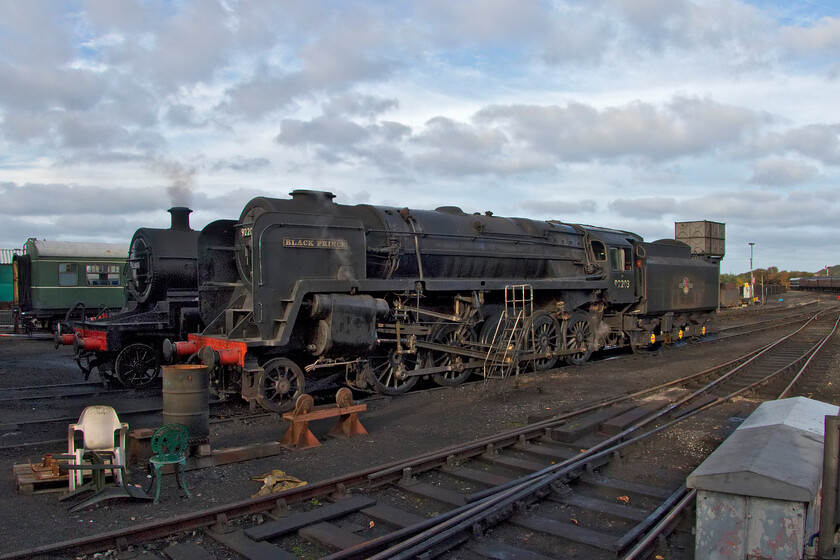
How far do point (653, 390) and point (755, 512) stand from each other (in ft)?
21.5

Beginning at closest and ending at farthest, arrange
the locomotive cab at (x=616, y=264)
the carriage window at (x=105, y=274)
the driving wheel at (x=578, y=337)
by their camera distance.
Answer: the driving wheel at (x=578, y=337)
the locomotive cab at (x=616, y=264)
the carriage window at (x=105, y=274)

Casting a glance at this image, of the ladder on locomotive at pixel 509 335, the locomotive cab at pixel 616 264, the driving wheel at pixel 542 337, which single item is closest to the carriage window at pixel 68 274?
the ladder on locomotive at pixel 509 335

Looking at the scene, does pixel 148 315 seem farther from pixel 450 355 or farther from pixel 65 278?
pixel 65 278

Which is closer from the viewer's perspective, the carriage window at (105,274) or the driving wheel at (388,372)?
the driving wheel at (388,372)

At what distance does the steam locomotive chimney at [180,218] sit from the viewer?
13.1 m

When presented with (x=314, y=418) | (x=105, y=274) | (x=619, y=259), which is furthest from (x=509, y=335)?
(x=105, y=274)

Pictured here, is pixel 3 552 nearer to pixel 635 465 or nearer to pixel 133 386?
pixel 635 465

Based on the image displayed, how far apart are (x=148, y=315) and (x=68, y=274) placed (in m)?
10.3

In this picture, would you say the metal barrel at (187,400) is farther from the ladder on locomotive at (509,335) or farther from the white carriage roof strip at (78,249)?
the white carriage roof strip at (78,249)

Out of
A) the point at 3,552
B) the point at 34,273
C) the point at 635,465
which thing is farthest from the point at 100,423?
the point at 34,273

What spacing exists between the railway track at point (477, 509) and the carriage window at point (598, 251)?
7721 mm

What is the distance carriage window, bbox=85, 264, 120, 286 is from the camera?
20328mm

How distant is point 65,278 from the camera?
19.9 m

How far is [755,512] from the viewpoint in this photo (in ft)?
12.1
